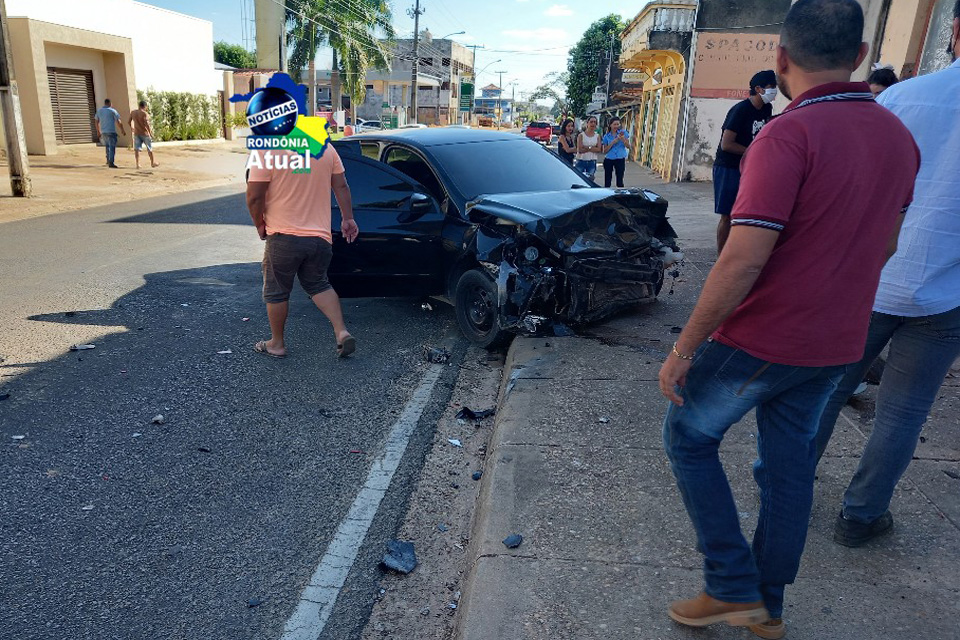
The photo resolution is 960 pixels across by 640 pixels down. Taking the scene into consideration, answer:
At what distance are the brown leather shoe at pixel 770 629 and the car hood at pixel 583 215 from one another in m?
3.21

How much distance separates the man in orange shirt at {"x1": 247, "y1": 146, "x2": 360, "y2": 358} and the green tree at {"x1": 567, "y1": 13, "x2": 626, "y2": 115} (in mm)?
55694

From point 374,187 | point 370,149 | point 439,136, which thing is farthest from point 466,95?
point 374,187

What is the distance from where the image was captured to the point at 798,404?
6.84 feet

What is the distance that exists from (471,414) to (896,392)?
252 centimetres

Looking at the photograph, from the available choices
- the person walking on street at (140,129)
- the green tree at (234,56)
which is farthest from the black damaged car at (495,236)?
the green tree at (234,56)

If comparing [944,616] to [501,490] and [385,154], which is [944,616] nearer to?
[501,490]

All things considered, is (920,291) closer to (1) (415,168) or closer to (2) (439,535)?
(2) (439,535)

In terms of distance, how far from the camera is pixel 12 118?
41.9 ft

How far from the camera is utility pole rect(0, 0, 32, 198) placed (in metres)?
12.4

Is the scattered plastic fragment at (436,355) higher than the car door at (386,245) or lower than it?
lower

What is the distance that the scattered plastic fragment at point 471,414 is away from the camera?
451 centimetres

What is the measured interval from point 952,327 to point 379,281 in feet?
14.4

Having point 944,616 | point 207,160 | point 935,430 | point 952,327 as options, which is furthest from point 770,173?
point 207,160

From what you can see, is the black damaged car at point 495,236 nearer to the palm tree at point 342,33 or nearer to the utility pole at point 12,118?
the utility pole at point 12,118
